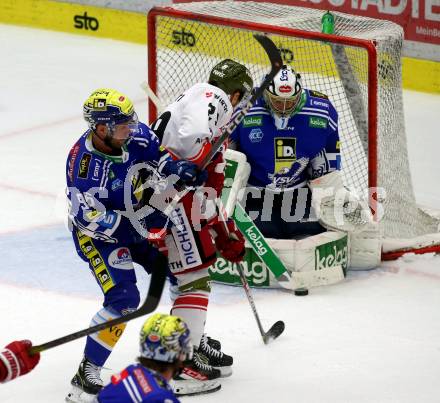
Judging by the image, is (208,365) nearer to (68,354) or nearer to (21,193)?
(68,354)

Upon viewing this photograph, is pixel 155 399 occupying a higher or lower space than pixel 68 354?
higher

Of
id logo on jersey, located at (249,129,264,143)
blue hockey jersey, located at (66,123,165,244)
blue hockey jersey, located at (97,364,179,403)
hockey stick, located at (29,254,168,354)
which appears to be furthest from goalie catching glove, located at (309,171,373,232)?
blue hockey jersey, located at (97,364,179,403)

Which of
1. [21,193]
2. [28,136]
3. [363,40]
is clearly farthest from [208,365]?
[28,136]

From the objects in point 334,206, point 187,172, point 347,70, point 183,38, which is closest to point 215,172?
point 187,172

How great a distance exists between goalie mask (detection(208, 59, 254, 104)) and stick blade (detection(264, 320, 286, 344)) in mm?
927

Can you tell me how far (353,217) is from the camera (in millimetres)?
5531

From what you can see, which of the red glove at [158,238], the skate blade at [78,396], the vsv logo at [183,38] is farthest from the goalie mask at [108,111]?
the vsv logo at [183,38]

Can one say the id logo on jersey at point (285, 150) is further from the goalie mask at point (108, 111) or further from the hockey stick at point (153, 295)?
the hockey stick at point (153, 295)

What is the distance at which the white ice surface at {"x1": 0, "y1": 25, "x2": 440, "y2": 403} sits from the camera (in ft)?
14.6

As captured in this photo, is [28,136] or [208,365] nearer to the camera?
[208,365]

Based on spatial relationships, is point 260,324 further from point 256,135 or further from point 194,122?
point 256,135

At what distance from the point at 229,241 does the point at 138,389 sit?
155 centimetres

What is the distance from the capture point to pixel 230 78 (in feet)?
14.9

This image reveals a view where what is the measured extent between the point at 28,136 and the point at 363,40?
2.84m
